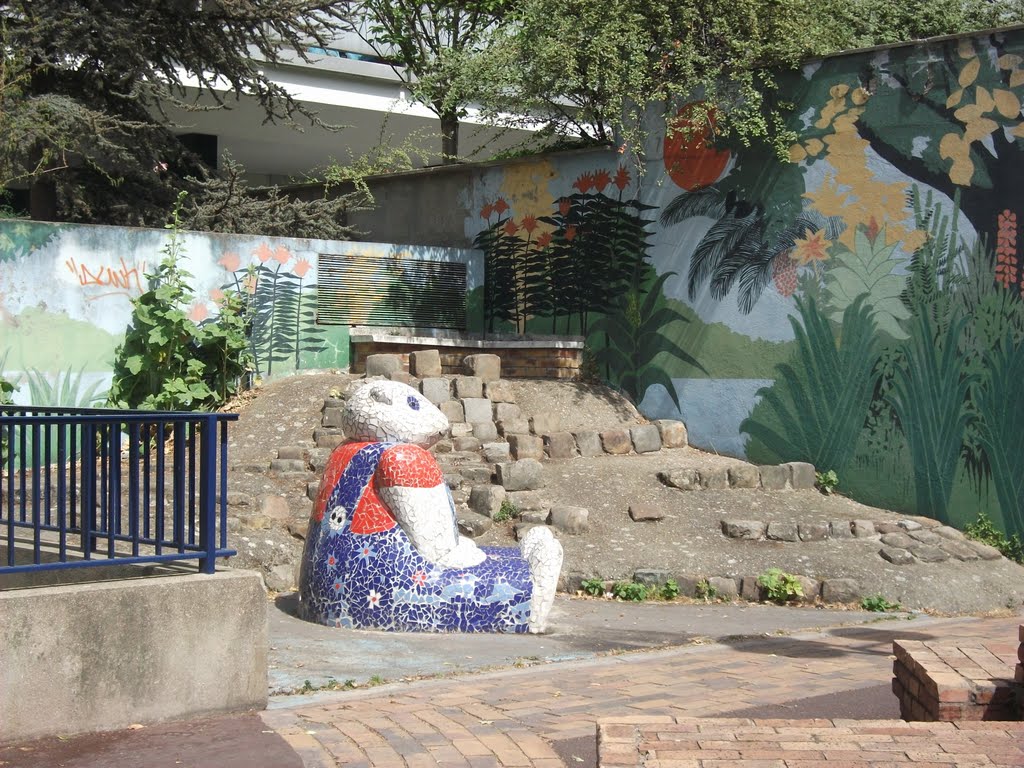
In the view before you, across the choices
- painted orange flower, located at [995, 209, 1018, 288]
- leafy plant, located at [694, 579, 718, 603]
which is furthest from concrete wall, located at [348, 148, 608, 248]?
leafy plant, located at [694, 579, 718, 603]

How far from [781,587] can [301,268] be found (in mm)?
7112

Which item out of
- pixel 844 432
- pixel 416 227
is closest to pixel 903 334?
pixel 844 432

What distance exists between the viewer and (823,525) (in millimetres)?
10672

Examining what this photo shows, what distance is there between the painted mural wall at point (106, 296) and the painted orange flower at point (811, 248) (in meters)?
5.54

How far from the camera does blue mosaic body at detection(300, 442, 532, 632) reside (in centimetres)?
768

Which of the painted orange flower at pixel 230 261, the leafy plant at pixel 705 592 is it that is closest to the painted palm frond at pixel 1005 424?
the leafy plant at pixel 705 592

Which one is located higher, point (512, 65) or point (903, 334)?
point (512, 65)

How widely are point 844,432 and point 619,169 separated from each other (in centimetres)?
432

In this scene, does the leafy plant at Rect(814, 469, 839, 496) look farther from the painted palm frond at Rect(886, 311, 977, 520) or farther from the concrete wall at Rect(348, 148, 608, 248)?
the concrete wall at Rect(348, 148, 608, 248)

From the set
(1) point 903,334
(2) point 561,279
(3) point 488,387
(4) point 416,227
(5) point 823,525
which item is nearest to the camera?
(5) point 823,525

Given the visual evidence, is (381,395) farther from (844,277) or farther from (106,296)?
(844,277)

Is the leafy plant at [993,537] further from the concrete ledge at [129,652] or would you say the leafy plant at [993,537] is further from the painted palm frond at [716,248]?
the concrete ledge at [129,652]

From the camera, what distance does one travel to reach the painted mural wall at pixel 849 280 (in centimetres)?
1104

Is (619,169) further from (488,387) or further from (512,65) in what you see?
(488,387)
